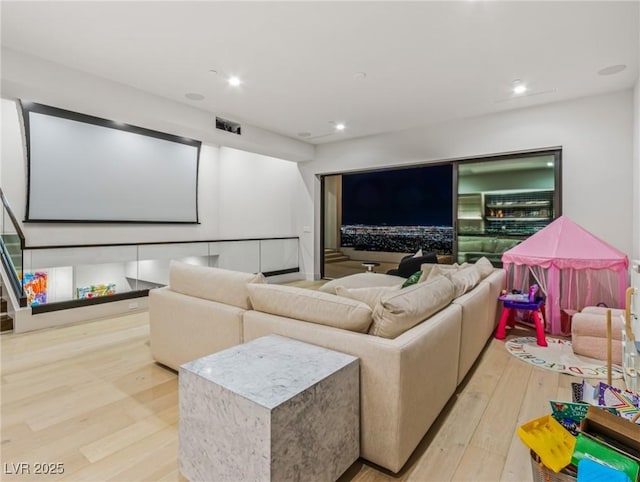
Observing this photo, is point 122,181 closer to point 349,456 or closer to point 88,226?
point 88,226

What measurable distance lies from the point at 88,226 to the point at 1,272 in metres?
1.63

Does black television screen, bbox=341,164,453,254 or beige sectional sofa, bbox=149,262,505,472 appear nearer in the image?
beige sectional sofa, bbox=149,262,505,472

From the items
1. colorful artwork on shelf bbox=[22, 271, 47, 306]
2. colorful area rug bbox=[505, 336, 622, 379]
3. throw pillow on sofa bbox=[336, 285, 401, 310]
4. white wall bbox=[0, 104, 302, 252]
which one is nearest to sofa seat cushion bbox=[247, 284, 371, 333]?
throw pillow on sofa bbox=[336, 285, 401, 310]

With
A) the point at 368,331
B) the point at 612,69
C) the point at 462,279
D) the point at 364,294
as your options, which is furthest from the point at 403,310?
the point at 612,69

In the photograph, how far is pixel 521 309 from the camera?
3.39m

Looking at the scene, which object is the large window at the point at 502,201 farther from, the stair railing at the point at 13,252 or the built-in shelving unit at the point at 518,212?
the stair railing at the point at 13,252

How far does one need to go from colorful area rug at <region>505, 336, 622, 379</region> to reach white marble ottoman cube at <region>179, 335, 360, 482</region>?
216 centimetres

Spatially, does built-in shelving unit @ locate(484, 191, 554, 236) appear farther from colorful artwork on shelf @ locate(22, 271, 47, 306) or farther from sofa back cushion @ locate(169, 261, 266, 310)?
colorful artwork on shelf @ locate(22, 271, 47, 306)

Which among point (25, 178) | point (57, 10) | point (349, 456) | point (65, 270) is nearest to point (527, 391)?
point (349, 456)

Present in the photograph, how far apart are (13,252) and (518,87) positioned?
20.4ft

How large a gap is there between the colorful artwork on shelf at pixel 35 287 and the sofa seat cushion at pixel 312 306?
321cm

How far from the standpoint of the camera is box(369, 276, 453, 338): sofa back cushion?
5.39 feet

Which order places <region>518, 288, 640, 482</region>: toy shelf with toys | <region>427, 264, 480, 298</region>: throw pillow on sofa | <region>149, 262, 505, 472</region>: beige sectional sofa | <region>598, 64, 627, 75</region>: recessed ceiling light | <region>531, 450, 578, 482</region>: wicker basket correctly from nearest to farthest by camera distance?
<region>518, 288, 640, 482</region>: toy shelf with toys
<region>531, 450, 578, 482</region>: wicker basket
<region>149, 262, 505, 472</region>: beige sectional sofa
<region>427, 264, 480, 298</region>: throw pillow on sofa
<region>598, 64, 627, 75</region>: recessed ceiling light

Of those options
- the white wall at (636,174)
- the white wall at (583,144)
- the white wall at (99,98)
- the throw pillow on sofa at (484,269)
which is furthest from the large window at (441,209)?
the white wall at (99,98)
